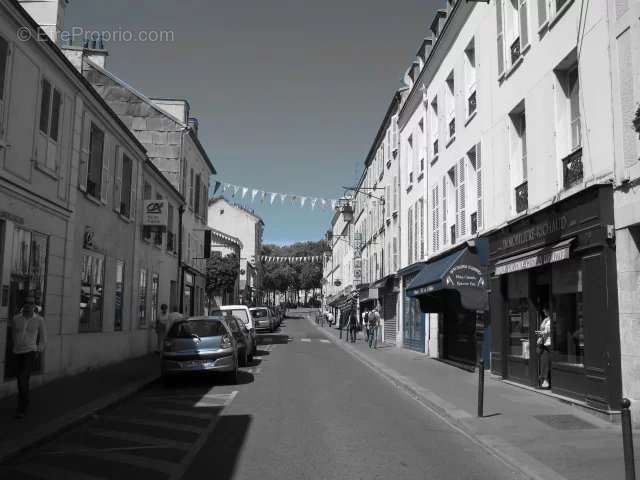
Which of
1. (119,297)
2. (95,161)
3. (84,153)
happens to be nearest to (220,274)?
(119,297)

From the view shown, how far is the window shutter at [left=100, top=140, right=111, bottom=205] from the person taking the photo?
16.6 m

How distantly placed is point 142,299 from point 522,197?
43.4 ft

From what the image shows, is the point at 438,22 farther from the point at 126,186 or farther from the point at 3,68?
the point at 3,68

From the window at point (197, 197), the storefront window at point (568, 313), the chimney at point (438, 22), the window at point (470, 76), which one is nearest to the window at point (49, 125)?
the storefront window at point (568, 313)

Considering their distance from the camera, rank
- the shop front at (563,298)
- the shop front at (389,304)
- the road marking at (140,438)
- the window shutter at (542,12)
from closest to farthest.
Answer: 1. the road marking at (140,438)
2. the shop front at (563,298)
3. the window shutter at (542,12)
4. the shop front at (389,304)

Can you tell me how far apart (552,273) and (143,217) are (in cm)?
1351

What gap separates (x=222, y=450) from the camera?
743 centimetres

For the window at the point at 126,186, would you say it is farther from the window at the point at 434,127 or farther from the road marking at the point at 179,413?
the window at the point at 434,127

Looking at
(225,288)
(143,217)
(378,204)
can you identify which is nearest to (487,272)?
(143,217)

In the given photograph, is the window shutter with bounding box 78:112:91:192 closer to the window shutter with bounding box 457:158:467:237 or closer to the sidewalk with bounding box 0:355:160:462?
the sidewalk with bounding box 0:355:160:462

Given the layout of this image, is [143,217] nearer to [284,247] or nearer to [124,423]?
[124,423]

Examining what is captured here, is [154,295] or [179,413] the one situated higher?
[154,295]

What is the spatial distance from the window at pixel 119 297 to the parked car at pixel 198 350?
446 cm

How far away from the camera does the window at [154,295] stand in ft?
73.5
